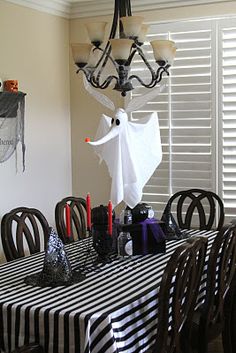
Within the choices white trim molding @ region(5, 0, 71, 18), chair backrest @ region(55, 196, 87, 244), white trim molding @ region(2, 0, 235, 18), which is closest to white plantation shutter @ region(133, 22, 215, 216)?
white trim molding @ region(2, 0, 235, 18)

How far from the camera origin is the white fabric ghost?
3.34m

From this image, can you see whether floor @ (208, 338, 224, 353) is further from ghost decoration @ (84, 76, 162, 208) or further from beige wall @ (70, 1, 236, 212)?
beige wall @ (70, 1, 236, 212)

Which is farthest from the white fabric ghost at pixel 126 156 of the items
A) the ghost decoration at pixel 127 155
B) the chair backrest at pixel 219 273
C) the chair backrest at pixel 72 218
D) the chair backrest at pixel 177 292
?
the chair backrest at pixel 177 292

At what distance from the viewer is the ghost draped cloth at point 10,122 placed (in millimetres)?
4168

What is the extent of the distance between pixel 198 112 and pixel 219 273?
204 cm

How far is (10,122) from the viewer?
167 inches

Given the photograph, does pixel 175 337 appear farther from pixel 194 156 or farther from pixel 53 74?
pixel 53 74

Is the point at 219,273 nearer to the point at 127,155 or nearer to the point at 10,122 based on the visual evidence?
the point at 127,155

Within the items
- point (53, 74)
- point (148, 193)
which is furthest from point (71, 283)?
point (53, 74)

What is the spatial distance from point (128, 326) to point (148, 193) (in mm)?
2606

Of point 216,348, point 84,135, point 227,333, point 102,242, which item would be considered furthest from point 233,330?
point 84,135

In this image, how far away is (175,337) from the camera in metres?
2.49

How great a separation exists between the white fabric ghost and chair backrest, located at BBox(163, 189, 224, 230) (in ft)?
2.27

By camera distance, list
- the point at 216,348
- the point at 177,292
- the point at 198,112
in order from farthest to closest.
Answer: the point at 198,112 < the point at 216,348 < the point at 177,292
